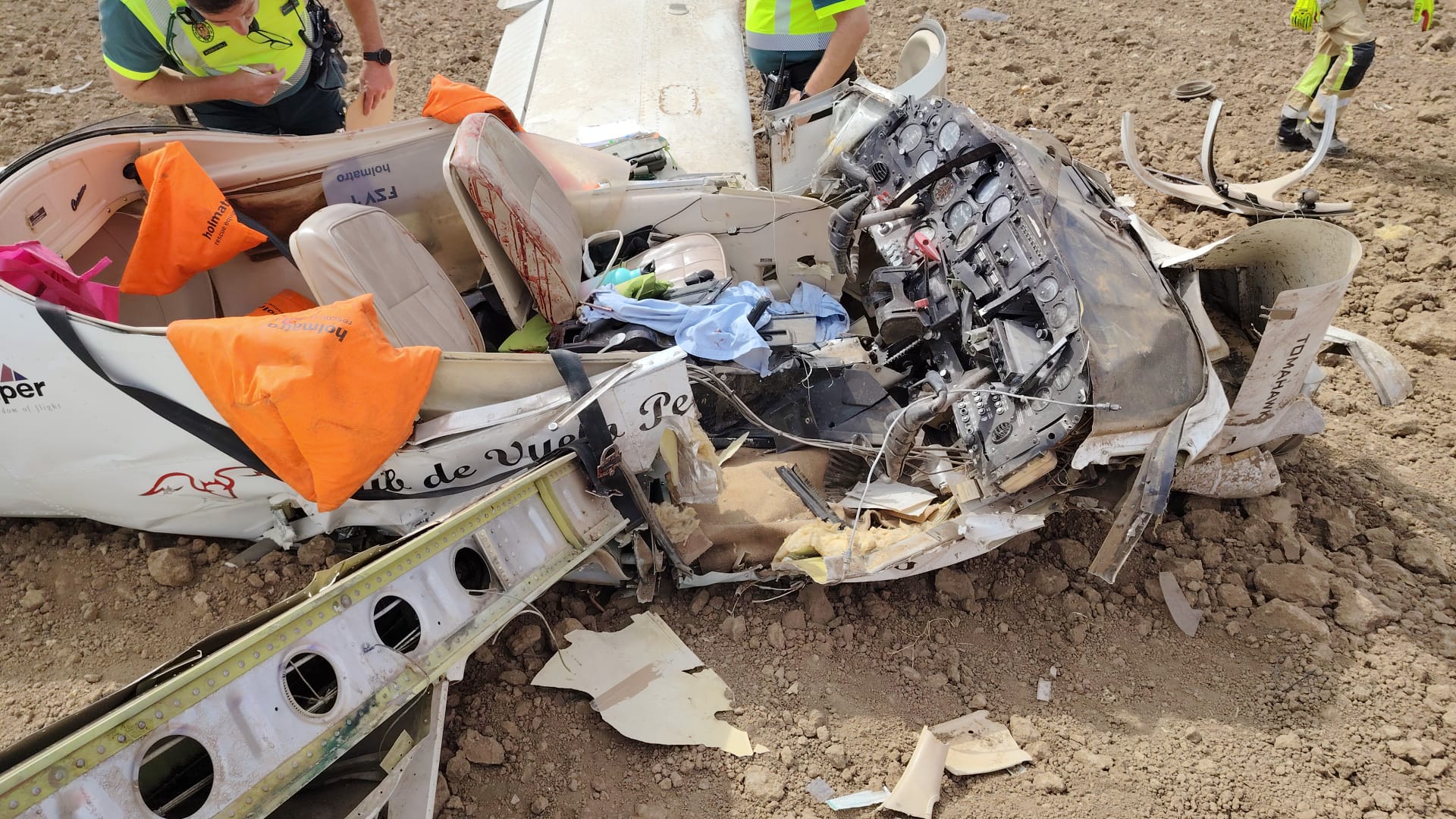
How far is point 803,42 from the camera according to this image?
4.55m

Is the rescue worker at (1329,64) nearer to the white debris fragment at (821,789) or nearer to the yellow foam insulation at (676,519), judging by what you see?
the yellow foam insulation at (676,519)

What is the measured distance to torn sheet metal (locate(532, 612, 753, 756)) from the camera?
8.81ft

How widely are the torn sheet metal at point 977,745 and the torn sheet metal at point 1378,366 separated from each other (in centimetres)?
165

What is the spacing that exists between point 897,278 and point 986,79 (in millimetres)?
3783

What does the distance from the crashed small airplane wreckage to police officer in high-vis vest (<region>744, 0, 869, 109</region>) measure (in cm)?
73

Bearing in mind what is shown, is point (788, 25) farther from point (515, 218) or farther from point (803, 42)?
point (515, 218)

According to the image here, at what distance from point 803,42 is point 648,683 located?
3.43 m

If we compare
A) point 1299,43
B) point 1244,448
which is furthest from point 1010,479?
point 1299,43

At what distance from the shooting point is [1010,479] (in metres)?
2.73

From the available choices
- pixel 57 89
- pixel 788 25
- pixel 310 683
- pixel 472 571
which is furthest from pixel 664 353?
pixel 57 89

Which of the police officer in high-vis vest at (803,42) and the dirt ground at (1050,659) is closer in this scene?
the dirt ground at (1050,659)

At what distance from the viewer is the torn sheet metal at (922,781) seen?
2510 mm

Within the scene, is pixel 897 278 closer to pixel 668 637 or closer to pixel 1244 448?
pixel 1244 448

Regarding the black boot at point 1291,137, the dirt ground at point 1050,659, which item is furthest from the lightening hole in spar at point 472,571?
the black boot at point 1291,137
